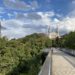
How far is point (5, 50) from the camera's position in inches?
1935

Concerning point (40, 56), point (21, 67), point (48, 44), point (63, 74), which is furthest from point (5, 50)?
point (48, 44)

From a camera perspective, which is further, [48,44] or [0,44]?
[48,44]

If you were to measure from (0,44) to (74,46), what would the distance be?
1257 inches

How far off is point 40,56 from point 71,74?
54.5 m

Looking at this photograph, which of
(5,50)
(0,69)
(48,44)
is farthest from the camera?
(48,44)

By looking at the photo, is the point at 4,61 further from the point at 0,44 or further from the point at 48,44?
the point at 48,44

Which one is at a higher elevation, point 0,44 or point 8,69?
point 0,44

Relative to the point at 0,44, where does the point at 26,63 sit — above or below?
below

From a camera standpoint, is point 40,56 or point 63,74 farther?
point 40,56

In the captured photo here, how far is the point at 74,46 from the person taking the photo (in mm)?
79562

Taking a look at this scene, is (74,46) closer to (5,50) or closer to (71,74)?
(5,50)

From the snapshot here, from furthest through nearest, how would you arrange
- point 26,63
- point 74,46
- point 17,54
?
1. point 74,46
2. point 17,54
3. point 26,63

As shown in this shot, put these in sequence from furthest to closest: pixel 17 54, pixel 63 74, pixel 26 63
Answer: pixel 17 54 → pixel 26 63 → pixel 63 74

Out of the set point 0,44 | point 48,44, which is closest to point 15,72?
point 0,44
